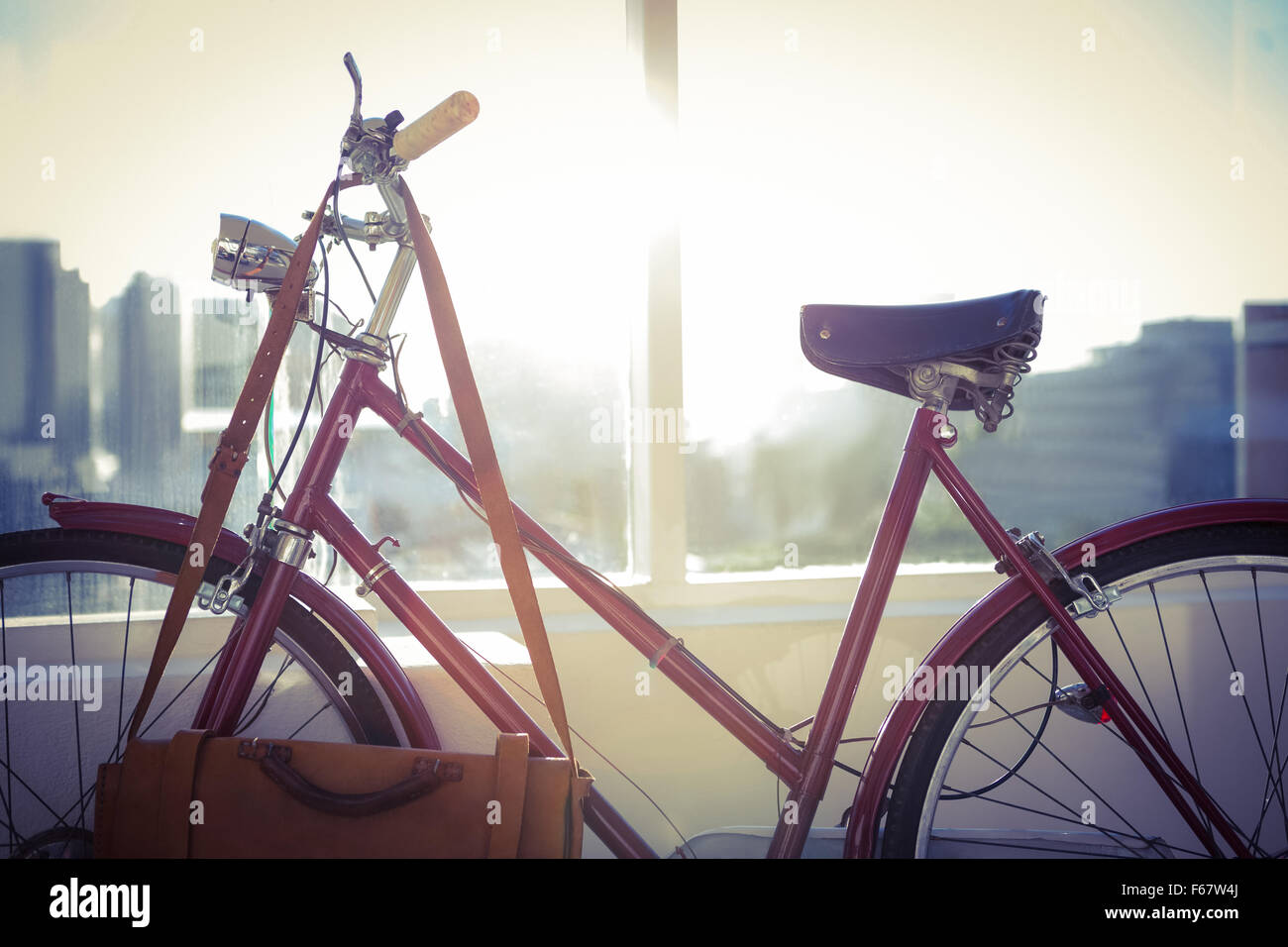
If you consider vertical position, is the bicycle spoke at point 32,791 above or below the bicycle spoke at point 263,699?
below

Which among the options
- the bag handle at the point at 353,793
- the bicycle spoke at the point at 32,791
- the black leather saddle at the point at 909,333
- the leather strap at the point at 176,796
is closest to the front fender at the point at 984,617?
the black leather saddle at the point at 909,333

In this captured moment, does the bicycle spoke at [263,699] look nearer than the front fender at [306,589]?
No

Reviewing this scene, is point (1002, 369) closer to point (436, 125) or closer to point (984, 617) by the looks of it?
point (984, 617)

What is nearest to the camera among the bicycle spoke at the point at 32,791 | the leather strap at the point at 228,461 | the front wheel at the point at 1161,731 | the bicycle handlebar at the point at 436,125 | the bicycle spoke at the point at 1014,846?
the bicycle handlebar at the point at 436,125

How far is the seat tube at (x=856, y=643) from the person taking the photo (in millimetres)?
992

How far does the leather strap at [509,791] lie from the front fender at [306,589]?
0.53ft

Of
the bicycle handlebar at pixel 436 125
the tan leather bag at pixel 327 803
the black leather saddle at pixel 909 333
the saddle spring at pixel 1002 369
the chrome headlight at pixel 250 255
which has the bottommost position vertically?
the tan leather bag at pixel 327 803

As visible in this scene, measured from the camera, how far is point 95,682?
1223 millimetres

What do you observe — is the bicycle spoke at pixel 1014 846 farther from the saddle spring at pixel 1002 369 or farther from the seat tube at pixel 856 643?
the saddle spring at pixel 1002 369

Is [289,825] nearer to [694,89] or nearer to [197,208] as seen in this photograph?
[197,208]

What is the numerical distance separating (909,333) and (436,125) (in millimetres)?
619
